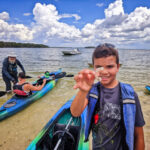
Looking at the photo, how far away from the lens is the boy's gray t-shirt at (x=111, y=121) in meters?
1.54

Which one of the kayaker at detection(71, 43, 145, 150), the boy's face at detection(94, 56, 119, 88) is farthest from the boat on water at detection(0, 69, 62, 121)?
the boy's face at detection(94, 56, 119, 88)

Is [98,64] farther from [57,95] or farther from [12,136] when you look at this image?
[57,95]

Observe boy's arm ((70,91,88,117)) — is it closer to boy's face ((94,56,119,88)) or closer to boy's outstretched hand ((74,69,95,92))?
boy's outstretched hand ((74,69,95,92))

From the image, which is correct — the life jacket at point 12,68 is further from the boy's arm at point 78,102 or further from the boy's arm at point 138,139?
the boy's arm at point 138,139

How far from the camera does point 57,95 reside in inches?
315

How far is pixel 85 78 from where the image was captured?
44.8 inches

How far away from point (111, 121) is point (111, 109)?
176 millimetres

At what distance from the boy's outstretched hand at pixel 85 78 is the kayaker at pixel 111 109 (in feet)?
0.90

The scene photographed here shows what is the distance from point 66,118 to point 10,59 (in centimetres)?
571

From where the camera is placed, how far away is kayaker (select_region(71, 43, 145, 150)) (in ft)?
4.82

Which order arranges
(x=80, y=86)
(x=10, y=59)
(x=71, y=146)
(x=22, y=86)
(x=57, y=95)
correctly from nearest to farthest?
(x=80, y=86), (x=71, y=146), (x=22, y=86), (x=10, y=59), (x=57, y=95)

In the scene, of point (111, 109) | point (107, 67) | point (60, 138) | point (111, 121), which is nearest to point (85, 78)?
point (107, 67)

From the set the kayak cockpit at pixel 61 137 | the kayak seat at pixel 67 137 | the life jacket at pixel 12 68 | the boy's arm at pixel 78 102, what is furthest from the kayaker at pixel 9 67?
the boy's arm at pixel 78 102

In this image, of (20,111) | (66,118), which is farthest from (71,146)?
(20,111)
